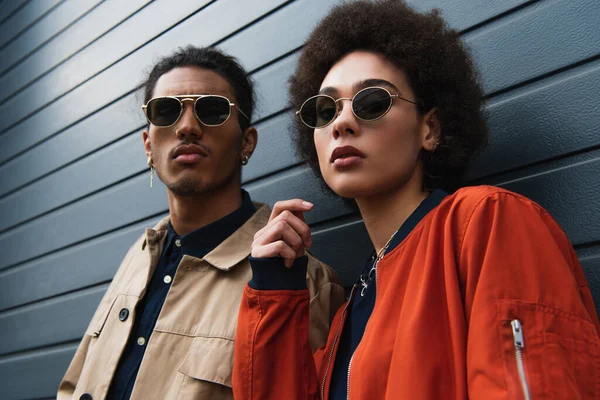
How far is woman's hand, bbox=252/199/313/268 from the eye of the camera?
67.7 inches

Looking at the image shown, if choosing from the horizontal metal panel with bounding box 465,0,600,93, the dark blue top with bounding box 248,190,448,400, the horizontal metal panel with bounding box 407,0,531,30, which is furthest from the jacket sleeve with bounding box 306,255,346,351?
the horizontal metal panel with bounding box 407,0,531,30

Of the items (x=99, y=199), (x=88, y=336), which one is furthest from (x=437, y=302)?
(x=99, y=199)

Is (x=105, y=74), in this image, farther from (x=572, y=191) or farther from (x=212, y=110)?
(x=572, y=191)

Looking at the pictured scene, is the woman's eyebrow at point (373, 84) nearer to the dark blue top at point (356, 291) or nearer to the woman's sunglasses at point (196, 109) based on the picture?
the dark blue top at point (356, 291)

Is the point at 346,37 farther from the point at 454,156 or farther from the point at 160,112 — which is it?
the point at 160,112

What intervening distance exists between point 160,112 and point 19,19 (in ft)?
9.87

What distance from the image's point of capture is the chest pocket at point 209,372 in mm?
1896

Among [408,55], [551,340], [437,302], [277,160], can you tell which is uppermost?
[277,160]

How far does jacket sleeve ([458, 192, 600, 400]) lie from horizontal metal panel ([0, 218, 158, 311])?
7.72 feet

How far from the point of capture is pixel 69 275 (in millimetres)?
3752

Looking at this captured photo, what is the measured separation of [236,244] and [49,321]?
2.14m

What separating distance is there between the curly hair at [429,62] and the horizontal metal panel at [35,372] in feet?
8.50

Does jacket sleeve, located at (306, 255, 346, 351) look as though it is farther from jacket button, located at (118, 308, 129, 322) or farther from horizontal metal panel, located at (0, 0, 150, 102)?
horizontal metal panel, located at (0, 0, 150, 102)

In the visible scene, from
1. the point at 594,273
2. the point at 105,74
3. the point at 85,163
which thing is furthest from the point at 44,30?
the point at 594,273
